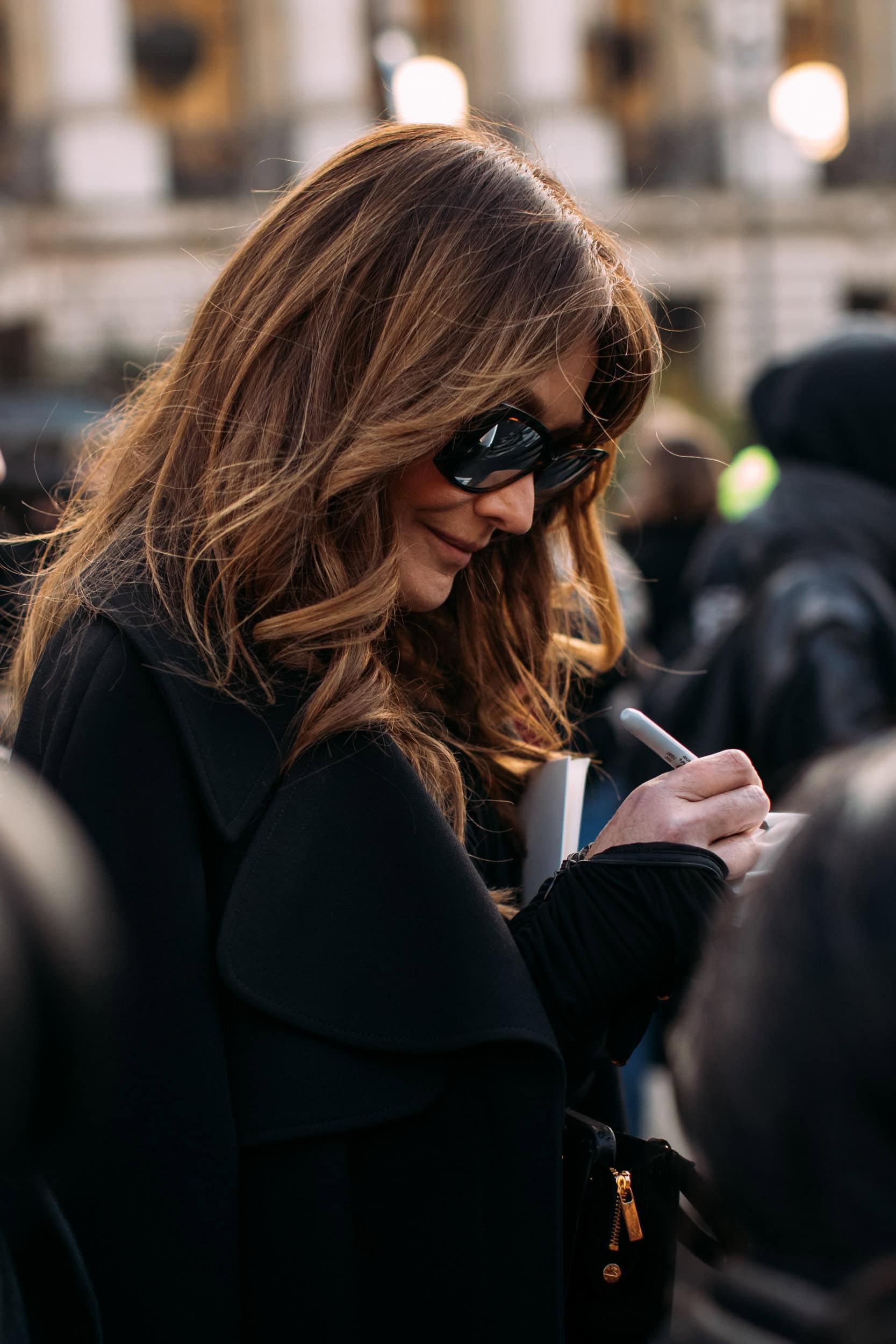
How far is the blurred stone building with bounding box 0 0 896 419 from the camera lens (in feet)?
64.3

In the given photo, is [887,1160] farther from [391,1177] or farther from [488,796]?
[488,796]

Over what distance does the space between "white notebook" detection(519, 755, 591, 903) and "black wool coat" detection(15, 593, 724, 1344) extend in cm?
24

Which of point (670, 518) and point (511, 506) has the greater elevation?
point (511, 506)

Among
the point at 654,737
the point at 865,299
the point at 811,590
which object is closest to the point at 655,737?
the point at 654,737

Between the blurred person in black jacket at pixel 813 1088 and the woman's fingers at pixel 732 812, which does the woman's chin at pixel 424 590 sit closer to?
the woman's fingers at pixel 732 812

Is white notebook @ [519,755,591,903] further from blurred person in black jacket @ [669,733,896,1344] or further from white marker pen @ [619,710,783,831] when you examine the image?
blurred person in black jacket @ [669,733,896,1344]

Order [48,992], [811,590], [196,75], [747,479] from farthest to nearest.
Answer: [196,75]
[747,479]
[811,590]
[48,992]

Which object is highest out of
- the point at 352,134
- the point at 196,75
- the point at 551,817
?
the point at 196,75

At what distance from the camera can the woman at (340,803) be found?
1.41 m

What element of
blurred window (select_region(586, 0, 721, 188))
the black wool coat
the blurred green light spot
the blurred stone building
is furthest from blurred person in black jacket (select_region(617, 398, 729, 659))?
blurred window (select_region(586, 0, 721, 188))

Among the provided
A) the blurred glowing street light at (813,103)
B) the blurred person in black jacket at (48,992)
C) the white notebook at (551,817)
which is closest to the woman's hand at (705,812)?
the white notebook at (551,817)

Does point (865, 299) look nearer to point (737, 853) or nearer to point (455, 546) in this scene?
point (455, 546)

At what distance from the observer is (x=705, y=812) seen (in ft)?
5.18

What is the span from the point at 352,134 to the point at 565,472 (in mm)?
19182
